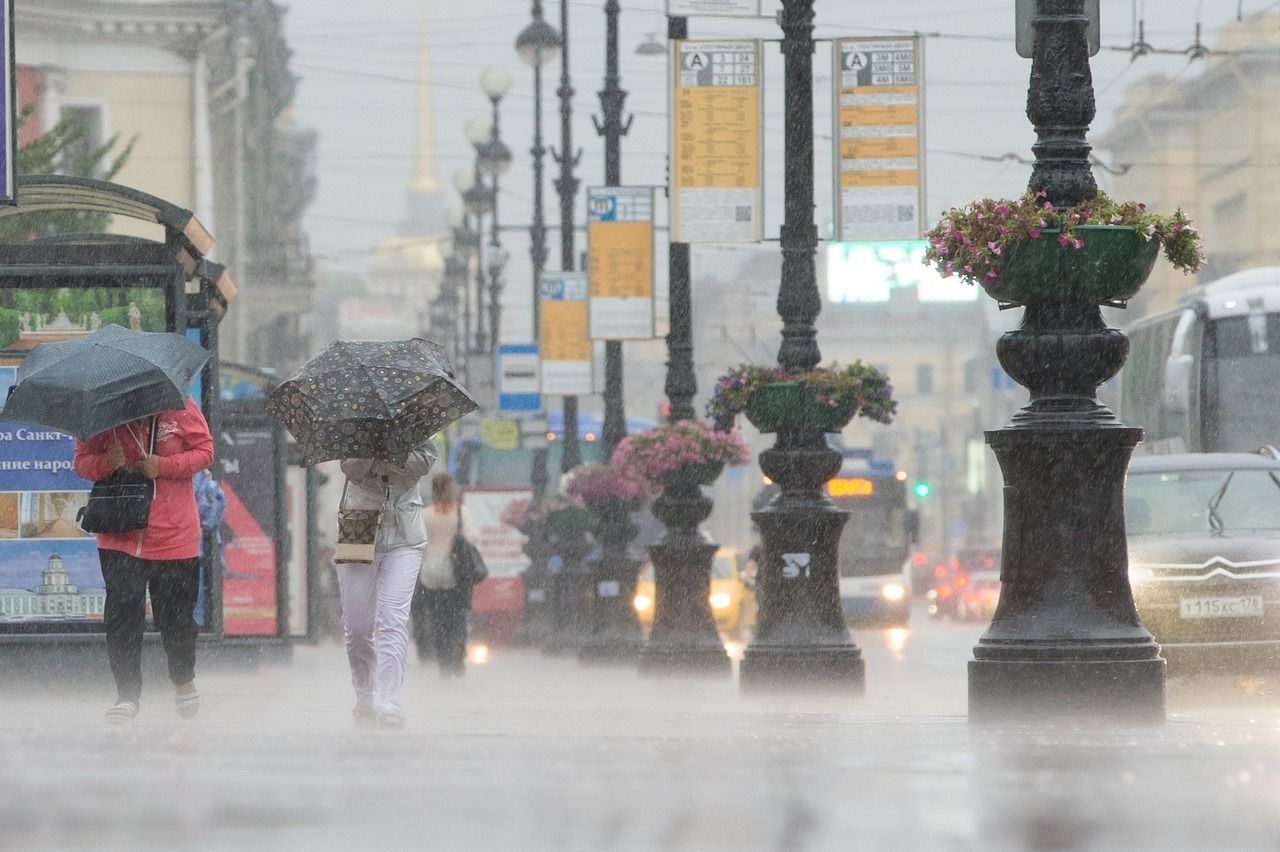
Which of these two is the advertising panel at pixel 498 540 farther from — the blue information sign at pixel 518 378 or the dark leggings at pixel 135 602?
the dark leggings at pixel 135 602

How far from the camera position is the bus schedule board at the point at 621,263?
28.1 meters

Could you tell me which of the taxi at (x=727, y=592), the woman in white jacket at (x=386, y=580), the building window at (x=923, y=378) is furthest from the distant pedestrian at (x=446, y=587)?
the building window at (x=923, y=378)

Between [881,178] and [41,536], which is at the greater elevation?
[881,178]

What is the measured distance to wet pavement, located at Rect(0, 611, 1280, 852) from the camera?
7.27 meters

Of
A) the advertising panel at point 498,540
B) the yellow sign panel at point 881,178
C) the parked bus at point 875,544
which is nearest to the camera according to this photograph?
the yellow sign panel at point 881,178

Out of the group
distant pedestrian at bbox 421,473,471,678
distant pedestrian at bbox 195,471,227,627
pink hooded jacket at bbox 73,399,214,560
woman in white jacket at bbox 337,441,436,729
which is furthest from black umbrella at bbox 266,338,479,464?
distant pedestrian at bbox 421,473,471,678

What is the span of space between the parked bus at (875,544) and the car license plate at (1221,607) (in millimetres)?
31259

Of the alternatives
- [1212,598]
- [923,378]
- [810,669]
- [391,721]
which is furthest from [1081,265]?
[923,378]

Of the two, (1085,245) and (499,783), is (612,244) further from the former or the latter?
(499,783)

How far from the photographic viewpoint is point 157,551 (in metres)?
12.2

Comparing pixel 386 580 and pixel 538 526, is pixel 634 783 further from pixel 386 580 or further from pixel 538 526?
pixel 538 526

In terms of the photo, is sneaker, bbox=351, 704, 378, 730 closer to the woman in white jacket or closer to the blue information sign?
the woman in white jacket

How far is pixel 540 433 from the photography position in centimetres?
4203

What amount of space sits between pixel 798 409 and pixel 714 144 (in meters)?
3.58
